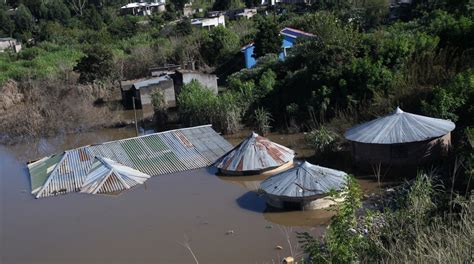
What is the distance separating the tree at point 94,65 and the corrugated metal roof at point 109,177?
11574 mm

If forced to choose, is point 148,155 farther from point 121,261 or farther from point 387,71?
point 387,71

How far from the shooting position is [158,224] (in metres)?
10.0

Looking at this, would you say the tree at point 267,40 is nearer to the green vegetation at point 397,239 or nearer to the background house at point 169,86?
the background house at point 169,86

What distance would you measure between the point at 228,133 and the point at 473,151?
861 centimetres

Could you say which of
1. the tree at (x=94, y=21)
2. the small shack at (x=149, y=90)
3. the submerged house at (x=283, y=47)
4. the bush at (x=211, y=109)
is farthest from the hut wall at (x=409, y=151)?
the tree at (x=94, y=21)

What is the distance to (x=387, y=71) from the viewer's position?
14.4 metres

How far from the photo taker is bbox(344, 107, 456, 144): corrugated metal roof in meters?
10.5

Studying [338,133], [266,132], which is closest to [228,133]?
[266,132]

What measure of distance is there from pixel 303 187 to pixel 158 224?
2.92 meters

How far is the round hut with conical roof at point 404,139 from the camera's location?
10562mm

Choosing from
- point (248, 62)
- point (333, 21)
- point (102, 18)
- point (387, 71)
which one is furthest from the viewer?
point (102, 18)

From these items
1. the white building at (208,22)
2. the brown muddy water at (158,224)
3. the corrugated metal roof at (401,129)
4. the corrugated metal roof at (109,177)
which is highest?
the white building at (208,22)

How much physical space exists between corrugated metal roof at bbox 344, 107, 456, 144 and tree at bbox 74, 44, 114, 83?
15.3 m

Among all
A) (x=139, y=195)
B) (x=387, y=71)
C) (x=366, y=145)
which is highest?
(x=387, y=71)
